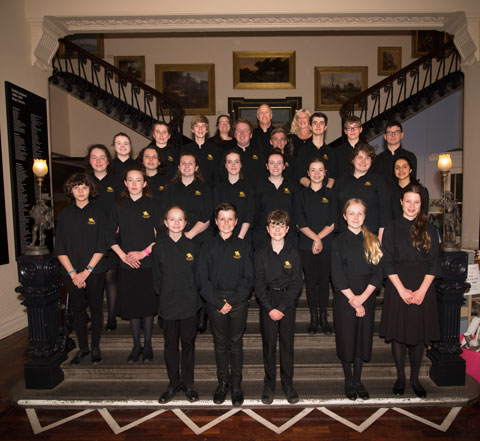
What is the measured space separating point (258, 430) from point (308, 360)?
927mm

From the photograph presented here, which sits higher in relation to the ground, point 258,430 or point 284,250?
point 284,250

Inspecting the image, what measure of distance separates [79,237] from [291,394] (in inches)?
90.3

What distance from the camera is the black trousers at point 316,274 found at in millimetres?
3539

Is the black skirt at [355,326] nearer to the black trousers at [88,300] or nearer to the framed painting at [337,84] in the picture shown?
the black trousers at [88,300]

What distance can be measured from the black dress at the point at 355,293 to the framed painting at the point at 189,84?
7195 mm

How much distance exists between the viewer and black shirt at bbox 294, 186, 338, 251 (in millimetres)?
3531

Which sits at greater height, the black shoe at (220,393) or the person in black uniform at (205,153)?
the person in black uniform at (205,153)

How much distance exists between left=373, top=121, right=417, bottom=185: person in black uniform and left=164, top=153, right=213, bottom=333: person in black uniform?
6.43ft

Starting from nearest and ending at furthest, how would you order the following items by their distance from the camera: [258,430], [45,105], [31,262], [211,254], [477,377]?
[258,430]
[211,254]
[31,262]
[477,377]
[45,105]

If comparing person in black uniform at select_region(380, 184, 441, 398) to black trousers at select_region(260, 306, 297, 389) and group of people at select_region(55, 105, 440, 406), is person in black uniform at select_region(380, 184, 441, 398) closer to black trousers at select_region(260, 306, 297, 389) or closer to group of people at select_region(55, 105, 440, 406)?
group of people at select_region(55, 105, 440, 406)

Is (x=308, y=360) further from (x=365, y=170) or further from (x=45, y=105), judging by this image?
(x=45, y=105)

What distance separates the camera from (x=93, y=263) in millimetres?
3221

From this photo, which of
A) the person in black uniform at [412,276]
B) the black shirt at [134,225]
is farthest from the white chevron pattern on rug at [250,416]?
the black shirt at [134,225]

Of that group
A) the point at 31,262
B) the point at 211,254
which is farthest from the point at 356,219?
the point at 31,262
